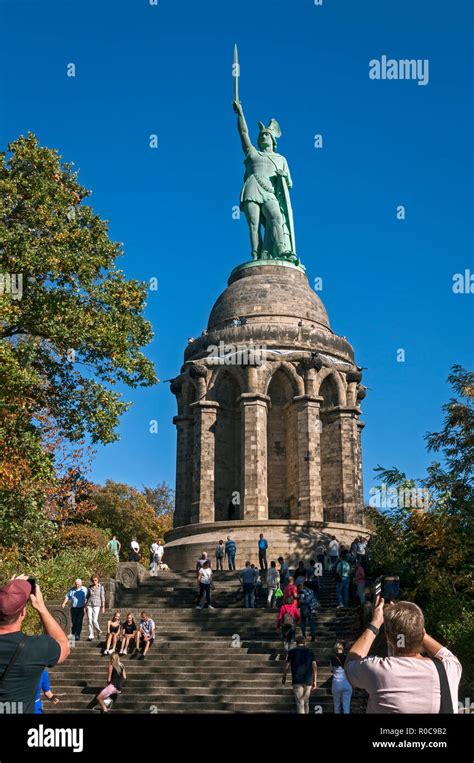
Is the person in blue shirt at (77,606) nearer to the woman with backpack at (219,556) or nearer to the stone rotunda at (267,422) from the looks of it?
the woman with backpack at (219,556)

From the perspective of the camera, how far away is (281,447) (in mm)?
38625

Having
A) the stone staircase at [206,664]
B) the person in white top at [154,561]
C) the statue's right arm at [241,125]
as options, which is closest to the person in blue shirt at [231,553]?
the person in white top at [154,561]

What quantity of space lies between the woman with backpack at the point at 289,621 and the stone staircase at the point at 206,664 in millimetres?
522

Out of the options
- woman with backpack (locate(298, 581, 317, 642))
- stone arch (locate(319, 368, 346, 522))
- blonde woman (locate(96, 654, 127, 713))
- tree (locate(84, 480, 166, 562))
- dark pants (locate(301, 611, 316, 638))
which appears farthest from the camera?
tree (locate(84, 480, 166, 562))

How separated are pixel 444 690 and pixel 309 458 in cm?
3146

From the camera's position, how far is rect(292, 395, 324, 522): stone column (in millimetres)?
35312

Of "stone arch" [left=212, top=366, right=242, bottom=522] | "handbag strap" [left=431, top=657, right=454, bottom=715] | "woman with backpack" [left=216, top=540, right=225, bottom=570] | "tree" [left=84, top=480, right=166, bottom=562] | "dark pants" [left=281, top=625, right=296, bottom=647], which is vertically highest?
"stone arch" [left=212, top=366, right=242, bottom=522]

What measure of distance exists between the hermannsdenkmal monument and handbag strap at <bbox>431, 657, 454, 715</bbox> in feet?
94.6

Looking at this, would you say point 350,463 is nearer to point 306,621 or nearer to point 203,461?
point 203,461

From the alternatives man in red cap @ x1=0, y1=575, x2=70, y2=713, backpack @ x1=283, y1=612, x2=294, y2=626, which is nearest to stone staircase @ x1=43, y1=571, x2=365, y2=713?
backpack @ x1=283, y1=612, x2=294, y2=626

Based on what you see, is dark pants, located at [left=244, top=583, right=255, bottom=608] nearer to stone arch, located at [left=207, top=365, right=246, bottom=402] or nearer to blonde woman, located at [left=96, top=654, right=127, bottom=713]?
blonde woman, located at [left=96, top=654, right=127, bottom=713]

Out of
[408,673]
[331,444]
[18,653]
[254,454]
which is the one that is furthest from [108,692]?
[331,444]

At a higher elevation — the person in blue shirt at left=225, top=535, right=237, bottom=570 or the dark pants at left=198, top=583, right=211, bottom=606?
the person in blue shirt at left=225, top=535, right=237, bottom=570

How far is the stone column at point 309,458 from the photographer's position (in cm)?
3531
